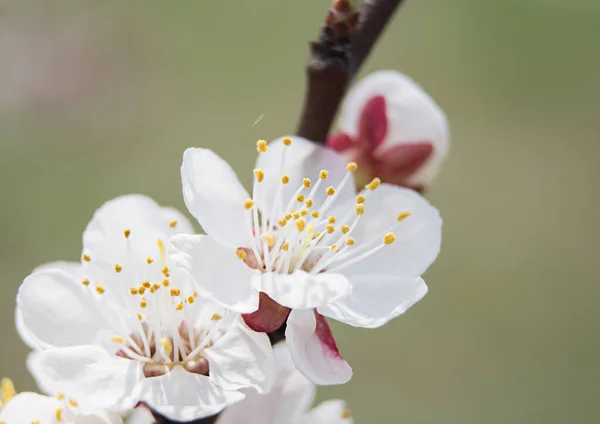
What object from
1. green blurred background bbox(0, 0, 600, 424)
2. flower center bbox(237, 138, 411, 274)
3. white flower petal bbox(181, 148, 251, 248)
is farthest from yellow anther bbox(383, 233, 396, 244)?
green blurred background bbox(0, 0, 600, 424)

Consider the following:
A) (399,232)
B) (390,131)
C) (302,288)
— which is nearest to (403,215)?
(399,232)

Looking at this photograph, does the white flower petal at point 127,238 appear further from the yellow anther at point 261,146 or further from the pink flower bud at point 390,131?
the pink flower bud at point 390,131

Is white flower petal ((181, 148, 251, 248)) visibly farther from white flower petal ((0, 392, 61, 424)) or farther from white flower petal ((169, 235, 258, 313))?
white flower petal ((0, 392, 61, 424))

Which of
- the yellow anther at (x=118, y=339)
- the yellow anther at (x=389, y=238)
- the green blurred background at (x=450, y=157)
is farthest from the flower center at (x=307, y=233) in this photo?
the green blurred background at (x=450, y=157)

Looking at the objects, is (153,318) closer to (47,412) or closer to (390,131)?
(47,412)

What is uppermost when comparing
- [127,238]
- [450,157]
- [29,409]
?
[127,238]
